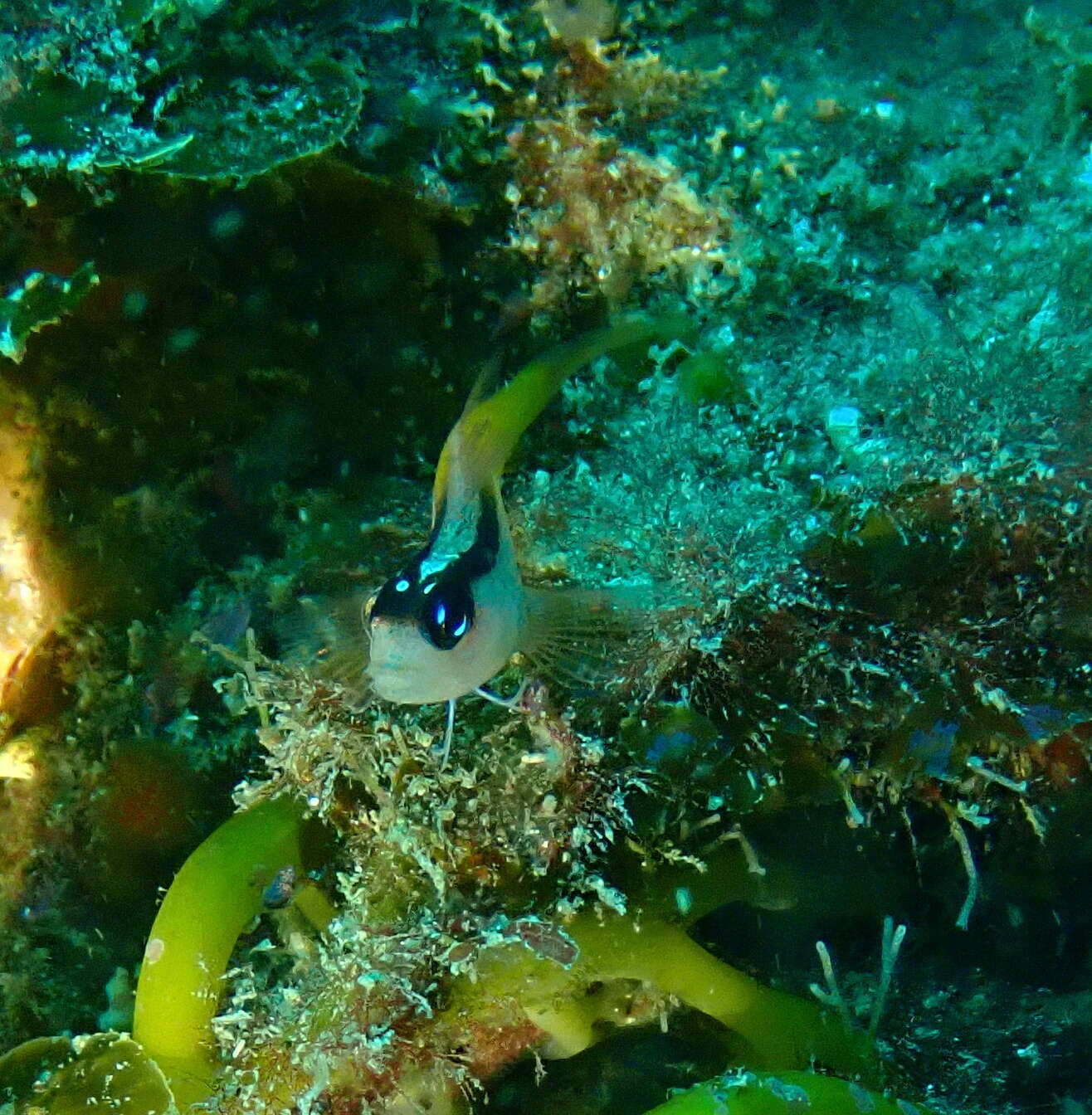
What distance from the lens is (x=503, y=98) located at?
3.59 m

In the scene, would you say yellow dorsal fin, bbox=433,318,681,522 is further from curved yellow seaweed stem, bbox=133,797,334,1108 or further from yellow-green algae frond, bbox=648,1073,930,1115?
yellow-green algae frond, bbox=648,1073,930,1115

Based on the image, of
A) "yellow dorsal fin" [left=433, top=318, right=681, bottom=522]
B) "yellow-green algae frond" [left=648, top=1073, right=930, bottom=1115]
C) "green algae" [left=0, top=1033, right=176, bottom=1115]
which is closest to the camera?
"yellow-green algae frond" [left=648, top=1073, right=930, bottom=1115]

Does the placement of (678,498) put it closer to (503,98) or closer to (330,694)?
(330,694)

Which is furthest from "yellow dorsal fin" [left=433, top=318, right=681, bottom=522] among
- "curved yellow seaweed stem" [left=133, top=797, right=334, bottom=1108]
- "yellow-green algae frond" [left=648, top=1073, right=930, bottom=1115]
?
"yellow-green algae frond" [left=648, top=1073, right=930, bottom=1115]

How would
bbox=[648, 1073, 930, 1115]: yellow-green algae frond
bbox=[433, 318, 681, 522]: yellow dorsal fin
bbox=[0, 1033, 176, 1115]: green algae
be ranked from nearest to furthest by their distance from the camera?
bbox=[648, 1073, 930, 1115]: yellow-green algae frond
bbox=[0, 1033, 176, 1115]: green algae
bbox=[433, 318, 681, 522]: yellow dorsal fin

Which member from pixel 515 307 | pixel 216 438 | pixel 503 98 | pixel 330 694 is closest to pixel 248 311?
pixel 216 438

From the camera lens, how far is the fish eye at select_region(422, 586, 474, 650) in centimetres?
221

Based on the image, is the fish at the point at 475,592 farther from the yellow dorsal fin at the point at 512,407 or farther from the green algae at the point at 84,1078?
the green algae at the point at 84,1078

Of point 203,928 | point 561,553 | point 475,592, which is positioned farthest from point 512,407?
point 203,928

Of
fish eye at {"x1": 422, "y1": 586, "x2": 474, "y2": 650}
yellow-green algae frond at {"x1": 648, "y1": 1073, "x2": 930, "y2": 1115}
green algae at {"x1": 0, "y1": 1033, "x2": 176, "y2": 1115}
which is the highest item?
fish eye at {"x1": 422, "y1": 586, "x2": 474, "y2": 650}

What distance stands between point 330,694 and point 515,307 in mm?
2014

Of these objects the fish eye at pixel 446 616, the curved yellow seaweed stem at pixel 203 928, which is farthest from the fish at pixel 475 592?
the curved yellow seaweed stem at pixel 203 928

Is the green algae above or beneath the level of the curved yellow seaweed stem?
beneath

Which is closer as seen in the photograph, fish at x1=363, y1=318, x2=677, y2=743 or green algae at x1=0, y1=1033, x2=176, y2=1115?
fish at x1=363, y1=318, x2=677, y2=743
